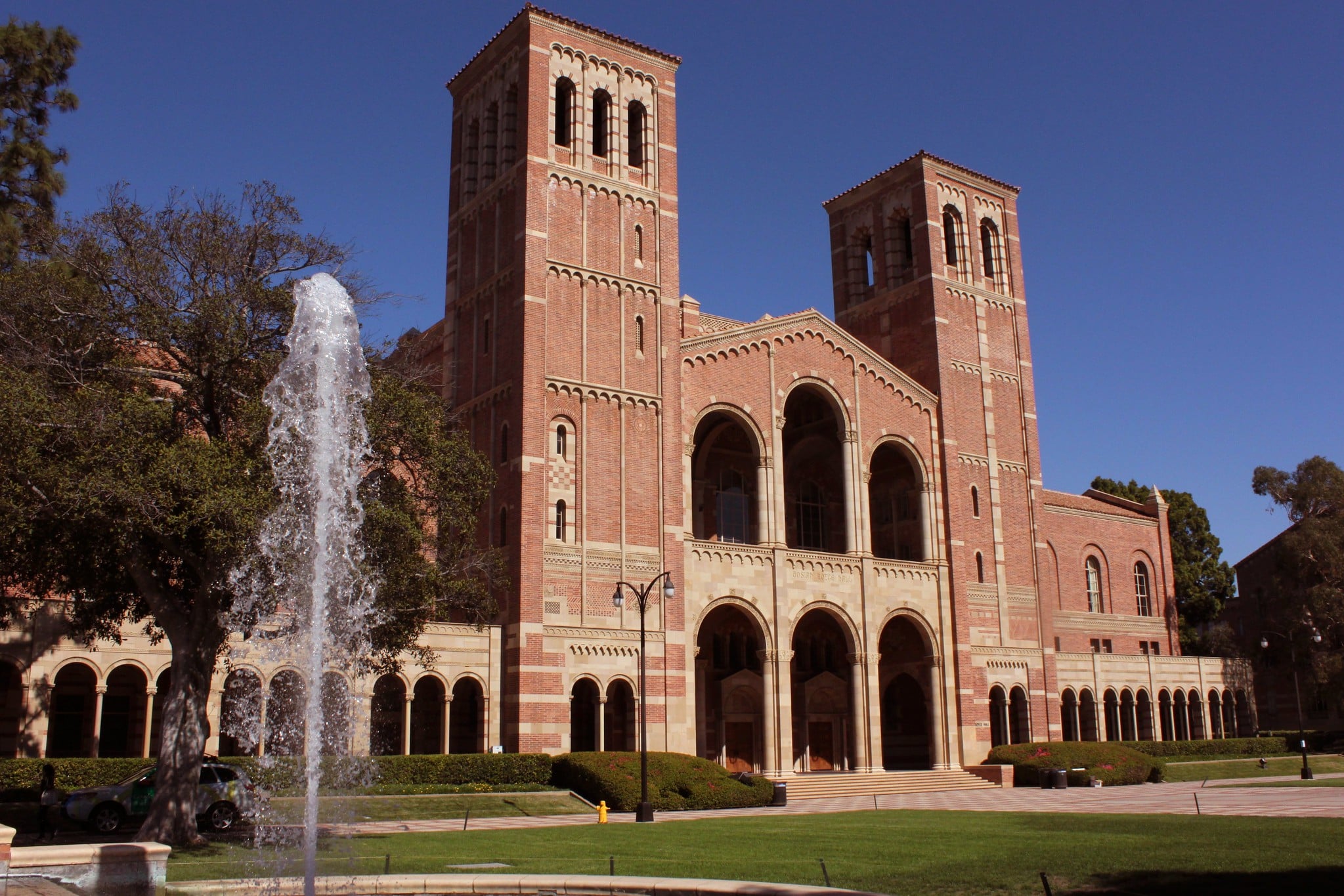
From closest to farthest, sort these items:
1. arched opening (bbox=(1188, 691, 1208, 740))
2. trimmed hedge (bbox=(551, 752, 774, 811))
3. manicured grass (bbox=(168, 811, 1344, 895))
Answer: manicured grass (bbox=(168, 811, 1344, 895)) < trimmed hedge (bbox=(551, 752, 774, 811)) < arched opening (bbox=(1188, 691, 1208, 740))

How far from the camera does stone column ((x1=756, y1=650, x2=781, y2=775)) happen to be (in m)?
38.2

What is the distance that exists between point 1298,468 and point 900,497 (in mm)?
25993

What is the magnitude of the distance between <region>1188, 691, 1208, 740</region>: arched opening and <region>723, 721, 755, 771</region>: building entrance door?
25177 millimetres

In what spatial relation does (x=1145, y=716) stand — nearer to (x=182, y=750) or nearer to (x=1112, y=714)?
(x=1112, y=714)

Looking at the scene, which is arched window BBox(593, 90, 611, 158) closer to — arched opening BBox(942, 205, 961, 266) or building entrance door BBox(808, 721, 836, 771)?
arched opening BBox(942, 205, 961, 266)

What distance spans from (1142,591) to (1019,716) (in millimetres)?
17371

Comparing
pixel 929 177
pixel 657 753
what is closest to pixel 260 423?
pixel 657 753

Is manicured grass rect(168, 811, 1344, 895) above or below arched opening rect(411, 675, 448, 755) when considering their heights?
below

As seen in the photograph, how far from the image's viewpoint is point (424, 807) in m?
28.3

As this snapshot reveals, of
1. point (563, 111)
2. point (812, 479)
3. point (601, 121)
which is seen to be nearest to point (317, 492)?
point (563, 111)

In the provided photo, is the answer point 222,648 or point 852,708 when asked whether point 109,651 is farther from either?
point 852,708

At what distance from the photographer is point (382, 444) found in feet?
74.7

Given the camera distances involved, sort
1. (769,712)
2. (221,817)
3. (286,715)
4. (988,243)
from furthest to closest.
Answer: (988,243) < (769,712) < (286,715) < (221,817)

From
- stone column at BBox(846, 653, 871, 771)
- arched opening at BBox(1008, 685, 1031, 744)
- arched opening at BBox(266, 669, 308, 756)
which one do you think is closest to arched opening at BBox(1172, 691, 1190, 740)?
arched opening at BBox(1008, 685, 1031, 744)
